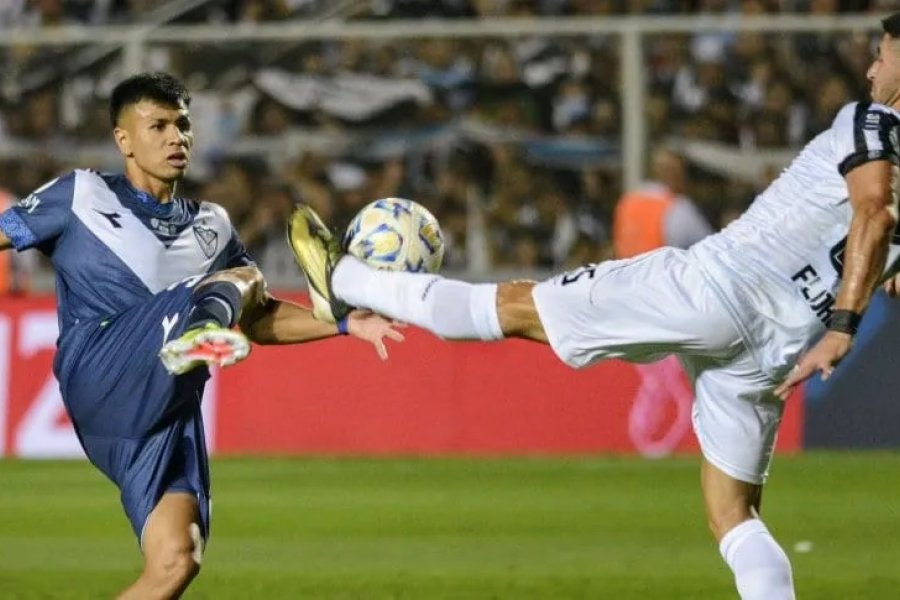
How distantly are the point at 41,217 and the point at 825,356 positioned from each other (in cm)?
259

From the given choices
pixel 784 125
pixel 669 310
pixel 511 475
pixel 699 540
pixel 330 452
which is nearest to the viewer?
pixel 669 310

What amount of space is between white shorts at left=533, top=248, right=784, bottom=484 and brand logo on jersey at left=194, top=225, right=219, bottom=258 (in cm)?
117

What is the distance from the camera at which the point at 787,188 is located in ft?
20.7

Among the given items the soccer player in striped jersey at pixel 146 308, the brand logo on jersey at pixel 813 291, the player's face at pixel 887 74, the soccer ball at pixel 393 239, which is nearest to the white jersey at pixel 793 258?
the brand logo on jersey at pixel 813 291

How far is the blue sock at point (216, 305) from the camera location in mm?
5980

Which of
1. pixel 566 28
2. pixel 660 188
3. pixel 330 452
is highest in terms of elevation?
pixel 566 28

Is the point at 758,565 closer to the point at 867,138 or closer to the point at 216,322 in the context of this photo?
the point at 867,138

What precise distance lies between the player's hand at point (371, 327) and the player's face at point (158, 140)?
2.57ft

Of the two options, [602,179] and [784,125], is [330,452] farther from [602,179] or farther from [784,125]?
[784,125]

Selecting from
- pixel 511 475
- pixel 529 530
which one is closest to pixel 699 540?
pixel 529 530

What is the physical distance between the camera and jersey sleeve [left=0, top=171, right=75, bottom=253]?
6.41m

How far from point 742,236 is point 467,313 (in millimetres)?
929

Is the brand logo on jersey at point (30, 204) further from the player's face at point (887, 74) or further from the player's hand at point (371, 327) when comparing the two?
the player's face at point (887, 74)

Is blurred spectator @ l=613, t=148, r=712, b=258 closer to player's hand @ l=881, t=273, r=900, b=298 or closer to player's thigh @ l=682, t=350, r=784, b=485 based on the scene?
player's hand @ l=881, t=273, r=900, b=298
